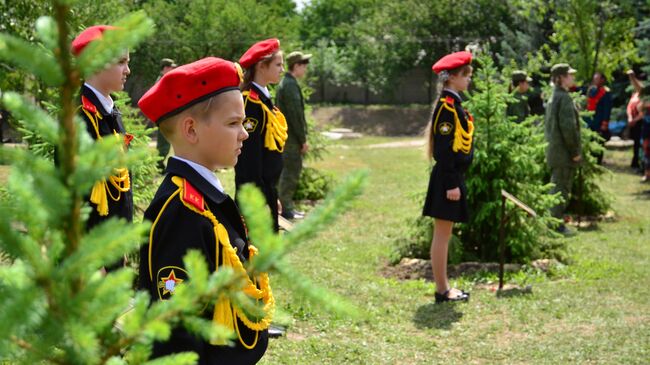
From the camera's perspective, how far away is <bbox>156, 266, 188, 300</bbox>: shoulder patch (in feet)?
7.91

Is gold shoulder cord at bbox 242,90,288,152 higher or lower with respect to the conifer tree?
lower

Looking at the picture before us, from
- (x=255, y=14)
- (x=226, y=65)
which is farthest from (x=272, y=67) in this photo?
(x=255, y=14)

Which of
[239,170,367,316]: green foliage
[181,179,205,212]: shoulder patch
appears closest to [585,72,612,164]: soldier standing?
[181,179,205,212]: shoulder patch

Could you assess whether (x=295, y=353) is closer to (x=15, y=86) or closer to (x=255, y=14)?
(x=15, y=86)

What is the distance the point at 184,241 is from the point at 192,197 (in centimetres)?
15

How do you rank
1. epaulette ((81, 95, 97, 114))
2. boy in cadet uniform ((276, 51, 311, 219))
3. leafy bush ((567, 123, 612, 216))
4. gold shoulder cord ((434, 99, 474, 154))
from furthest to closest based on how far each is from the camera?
leafy bush ((567, 123, 612, 216)) → boy in cadet uniform ((276, 51, 311, 219)) → gold shoulder cord ((434, 99, 474, 154)) → epaulette ((81, 95, 97, 114))

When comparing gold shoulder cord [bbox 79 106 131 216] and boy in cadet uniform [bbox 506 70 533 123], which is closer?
gold shoulder cord [bbox 79 106 131 216]

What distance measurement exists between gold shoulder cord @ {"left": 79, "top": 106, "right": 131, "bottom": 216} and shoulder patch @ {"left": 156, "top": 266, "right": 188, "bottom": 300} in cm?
152

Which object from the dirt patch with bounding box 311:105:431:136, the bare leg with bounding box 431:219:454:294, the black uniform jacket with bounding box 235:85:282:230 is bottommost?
the dirt patch with bounding box 311:105:431:136

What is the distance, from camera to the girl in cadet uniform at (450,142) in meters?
6.29

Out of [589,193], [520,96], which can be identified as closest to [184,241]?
[589,193]

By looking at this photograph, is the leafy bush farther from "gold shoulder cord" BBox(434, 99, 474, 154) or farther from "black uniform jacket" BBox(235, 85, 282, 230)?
"black uniform jacket" BBox(235, 85, 282, 230)

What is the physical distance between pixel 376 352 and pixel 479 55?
3.79m

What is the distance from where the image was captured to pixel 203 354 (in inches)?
97.1
